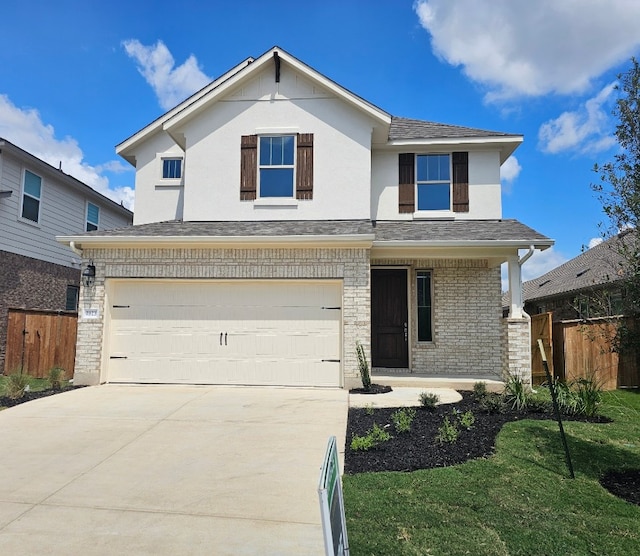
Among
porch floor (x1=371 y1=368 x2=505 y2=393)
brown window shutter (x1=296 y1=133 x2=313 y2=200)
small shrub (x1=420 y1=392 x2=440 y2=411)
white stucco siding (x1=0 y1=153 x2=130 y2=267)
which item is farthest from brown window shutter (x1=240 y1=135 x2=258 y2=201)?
white stucco siding (x1=0 y1=153 x2=130 y2=267)

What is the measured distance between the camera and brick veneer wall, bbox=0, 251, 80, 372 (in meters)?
13.9

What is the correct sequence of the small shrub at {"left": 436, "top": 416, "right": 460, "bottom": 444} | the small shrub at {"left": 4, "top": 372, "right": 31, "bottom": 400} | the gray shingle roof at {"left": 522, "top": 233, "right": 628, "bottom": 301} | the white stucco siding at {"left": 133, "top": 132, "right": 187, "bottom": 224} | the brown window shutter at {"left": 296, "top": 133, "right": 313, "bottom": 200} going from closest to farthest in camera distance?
the small shrub at {"left": 436, "top": 416, "right": 460, "bottom": 444}, the small shrub at {"left": 4, "top": 372, "right": 31, "bottom": 400}, the brown window shutter at {"left": 296, "top": 133, "right": 313, "bottom": 200}, the white stucco siding at {"left": 133, "top": 132, "right": 187, "bottom": 224}, the gray shingle roof at {"left": 522, "top": 233, "right": 628, "bottom": 301}

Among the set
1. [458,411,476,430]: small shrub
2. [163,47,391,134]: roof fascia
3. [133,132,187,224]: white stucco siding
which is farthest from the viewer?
[133,132,187,224]: white stucco siding

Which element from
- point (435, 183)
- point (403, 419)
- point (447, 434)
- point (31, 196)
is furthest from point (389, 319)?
point (31, 196)

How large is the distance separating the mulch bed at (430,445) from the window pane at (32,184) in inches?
515

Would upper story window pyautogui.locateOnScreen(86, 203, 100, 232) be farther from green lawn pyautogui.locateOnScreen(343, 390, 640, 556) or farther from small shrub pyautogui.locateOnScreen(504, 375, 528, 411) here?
green lawn pyautogui.locateOnScreen(343, 390, 640, 556)

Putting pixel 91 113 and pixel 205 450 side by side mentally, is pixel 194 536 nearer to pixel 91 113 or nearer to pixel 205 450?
pixel 205 450

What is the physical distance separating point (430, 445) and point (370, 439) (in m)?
0.76

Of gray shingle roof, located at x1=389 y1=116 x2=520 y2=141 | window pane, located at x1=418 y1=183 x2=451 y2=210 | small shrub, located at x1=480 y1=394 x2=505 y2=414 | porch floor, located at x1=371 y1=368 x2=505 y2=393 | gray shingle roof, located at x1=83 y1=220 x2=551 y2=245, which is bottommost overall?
small shrub, located at x1=480 y1=394 x2=505 y2=414

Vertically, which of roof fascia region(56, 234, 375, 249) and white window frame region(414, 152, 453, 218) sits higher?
white window frame region(414, 152, 453, 218)

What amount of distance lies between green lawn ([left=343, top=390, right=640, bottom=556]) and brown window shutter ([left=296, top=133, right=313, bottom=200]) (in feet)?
24.5

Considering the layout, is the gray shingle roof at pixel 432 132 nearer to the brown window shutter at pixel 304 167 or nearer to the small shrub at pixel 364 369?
the brown window shutter at pixel 304 167

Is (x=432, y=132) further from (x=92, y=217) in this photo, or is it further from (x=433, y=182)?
(x=92, y=217)

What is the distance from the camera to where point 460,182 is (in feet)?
40.7
